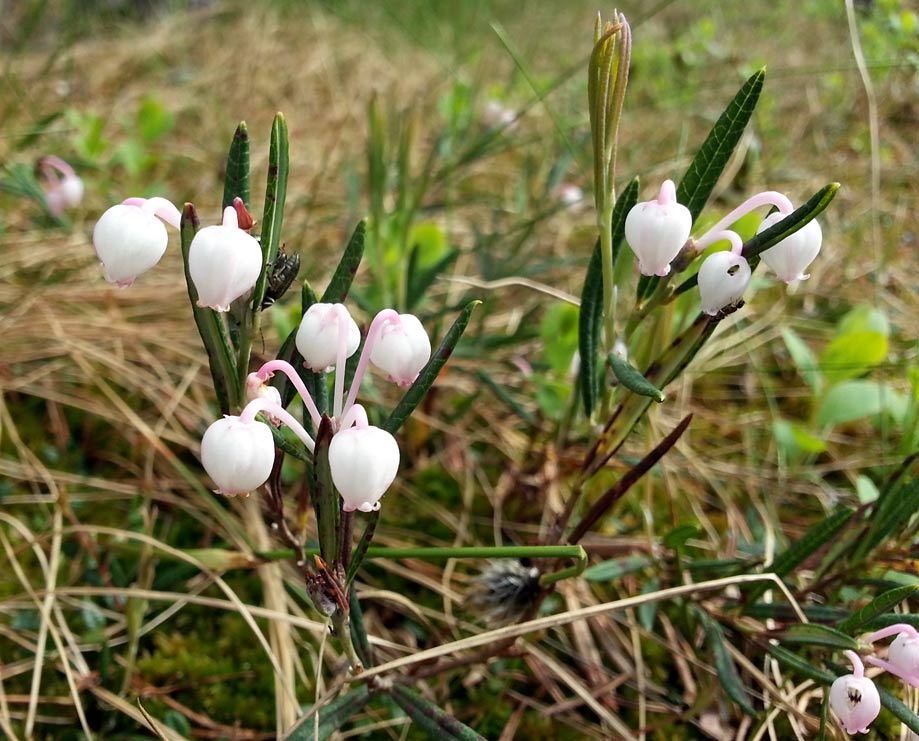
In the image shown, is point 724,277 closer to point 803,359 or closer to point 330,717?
point 330,717

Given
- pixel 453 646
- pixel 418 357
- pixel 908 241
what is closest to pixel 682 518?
pixel 453 646

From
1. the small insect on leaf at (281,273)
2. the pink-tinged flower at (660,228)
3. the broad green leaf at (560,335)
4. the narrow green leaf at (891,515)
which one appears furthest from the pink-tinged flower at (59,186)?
the narrow green leaf at (891,515)

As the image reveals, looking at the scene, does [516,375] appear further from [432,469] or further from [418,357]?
[418,357]

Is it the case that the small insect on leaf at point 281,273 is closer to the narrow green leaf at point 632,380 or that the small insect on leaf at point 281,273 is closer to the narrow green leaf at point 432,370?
the narrow green leaf at point 432,370

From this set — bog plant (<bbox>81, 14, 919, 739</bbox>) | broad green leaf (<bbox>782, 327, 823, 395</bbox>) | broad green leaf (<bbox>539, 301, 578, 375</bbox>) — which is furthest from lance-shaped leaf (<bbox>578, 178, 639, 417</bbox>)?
broad green leaf (<bbox>782, 327, 823, 395</bbox>)

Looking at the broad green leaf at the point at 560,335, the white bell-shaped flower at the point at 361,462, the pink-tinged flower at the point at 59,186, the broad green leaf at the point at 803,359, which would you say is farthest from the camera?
the pink-tinged flower at the point at 59,186

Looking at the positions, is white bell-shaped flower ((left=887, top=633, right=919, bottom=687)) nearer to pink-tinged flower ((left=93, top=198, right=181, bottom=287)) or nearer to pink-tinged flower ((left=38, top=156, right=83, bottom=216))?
pink-tinged flower ((left=93, top=198, right=181, bottom=287))

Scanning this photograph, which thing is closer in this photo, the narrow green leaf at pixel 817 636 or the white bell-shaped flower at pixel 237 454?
the white bell-shaped flower at pixel 237 454
